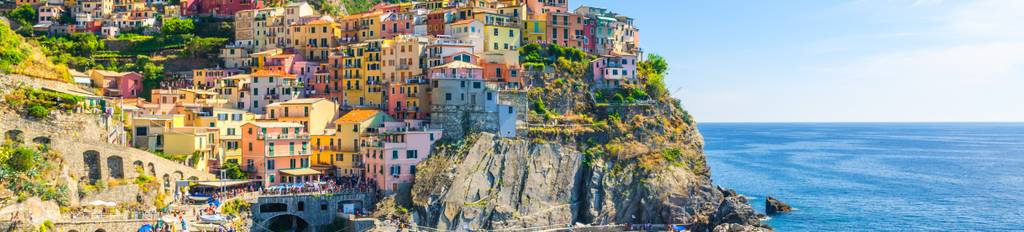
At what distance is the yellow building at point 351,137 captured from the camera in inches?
3004

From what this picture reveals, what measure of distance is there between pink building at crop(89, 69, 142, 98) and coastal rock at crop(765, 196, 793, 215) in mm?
59013

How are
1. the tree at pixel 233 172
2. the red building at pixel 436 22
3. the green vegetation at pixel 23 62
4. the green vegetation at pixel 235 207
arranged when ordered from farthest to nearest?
the red building at pixel 436 22 < the tree at pixel 233 172 < the green vegetation at pixel 23 62 < the green vegetation at pixel 235 207

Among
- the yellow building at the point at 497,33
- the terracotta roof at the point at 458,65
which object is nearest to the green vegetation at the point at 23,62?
the terracotta roof at the point at 458,65

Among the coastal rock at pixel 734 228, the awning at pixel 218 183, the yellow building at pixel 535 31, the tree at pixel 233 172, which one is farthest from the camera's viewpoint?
the yellow building at pixel 535 31

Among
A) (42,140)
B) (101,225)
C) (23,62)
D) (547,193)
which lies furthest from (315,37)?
(101,225)

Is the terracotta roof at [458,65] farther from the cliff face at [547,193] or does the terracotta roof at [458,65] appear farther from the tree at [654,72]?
the tree at [654,72]

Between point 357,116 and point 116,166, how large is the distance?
64.4ft

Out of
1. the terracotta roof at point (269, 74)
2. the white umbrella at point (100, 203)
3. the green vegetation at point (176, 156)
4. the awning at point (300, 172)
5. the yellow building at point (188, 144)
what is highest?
Result: the terracotta roof at point (269, 74)

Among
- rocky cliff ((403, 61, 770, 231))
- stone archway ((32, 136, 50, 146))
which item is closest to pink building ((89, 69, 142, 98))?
stone archway ((32, 136, 50, 146))

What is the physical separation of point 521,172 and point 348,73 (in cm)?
1922

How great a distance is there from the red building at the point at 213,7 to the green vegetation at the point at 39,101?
41.3 meters

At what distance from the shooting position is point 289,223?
2867 inches

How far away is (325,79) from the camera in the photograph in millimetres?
88000

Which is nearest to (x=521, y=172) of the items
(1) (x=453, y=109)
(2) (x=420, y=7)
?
(1) (x=453, y=109)
